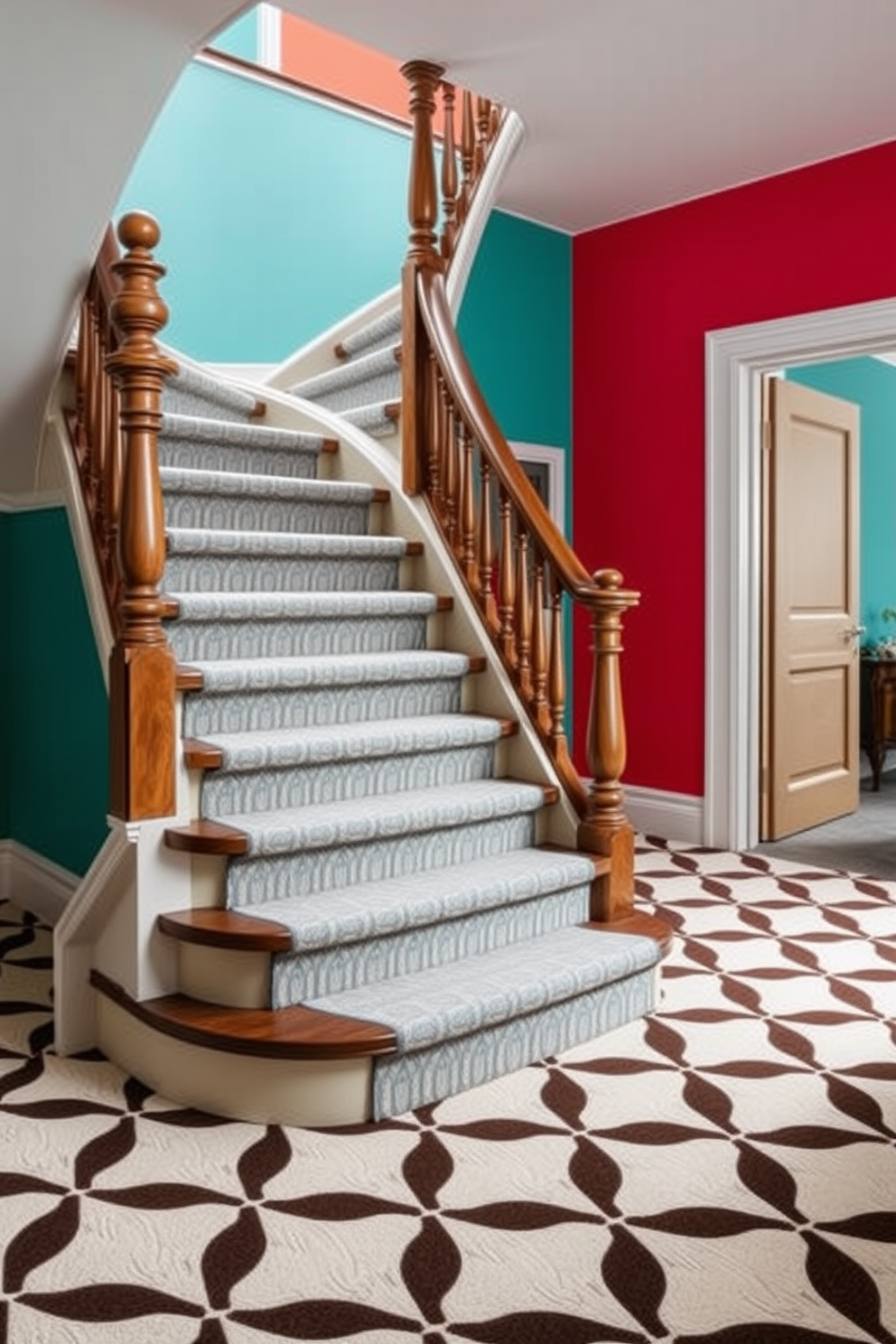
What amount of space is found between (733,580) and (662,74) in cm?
193

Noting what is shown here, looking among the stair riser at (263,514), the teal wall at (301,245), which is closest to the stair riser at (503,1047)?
the stair riser at (263,514)

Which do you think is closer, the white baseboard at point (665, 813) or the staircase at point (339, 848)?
the staircase at point (339, 848)

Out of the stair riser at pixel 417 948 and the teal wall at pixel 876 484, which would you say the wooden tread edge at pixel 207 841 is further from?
the teal wall at pixel 876 484

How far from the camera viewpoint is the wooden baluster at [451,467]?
3.72 meters

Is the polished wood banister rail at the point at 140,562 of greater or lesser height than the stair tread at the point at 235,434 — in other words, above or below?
below

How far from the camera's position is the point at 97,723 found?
3.23 m

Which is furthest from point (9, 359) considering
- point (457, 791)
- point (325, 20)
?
point (457, 791)

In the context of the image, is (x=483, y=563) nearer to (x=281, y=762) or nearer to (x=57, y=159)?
(x=281, y=762)


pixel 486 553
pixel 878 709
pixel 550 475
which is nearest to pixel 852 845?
pixel 878 709

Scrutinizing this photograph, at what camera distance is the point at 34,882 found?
3834 millimetres

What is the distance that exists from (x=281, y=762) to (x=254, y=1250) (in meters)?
1.19

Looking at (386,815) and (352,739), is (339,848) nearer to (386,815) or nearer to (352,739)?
(386,815)

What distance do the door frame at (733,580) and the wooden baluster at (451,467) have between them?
155 cm

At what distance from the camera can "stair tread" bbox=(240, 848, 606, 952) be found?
251 centimetres
